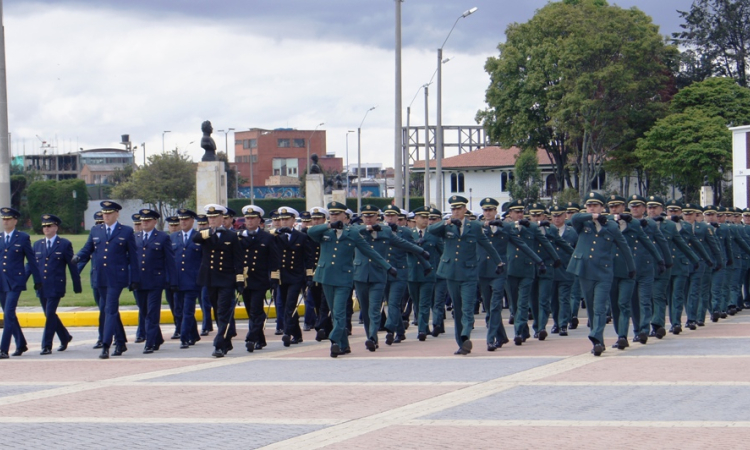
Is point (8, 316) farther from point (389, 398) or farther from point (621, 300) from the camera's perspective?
point (621, 300)

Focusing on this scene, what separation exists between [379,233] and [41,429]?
7098mm

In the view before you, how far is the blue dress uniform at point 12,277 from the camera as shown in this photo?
603 inches

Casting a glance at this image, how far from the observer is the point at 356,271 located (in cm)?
1491

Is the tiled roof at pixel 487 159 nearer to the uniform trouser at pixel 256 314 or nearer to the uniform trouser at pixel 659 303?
the uniform trouser at pixel 659 303

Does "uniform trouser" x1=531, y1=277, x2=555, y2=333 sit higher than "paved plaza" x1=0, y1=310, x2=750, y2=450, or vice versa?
"uniform trouser" x1=531, y1=277, x2=555, y2=333

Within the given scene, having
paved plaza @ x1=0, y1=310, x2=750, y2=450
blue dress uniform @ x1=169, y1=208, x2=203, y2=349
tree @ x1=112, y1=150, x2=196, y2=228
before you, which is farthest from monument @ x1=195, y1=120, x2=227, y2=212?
tree @ x1=112, y1=150, x2=196, y2=228

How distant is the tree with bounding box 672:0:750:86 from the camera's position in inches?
3270

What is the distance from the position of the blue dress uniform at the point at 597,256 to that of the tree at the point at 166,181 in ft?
225

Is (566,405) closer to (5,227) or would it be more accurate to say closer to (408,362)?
(408,362)

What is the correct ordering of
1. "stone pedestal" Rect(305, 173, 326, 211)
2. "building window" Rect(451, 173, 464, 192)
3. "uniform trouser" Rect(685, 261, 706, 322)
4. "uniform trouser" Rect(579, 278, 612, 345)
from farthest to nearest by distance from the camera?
"building window" Rect(451, 173, 464, 192)
"stone pedestal" Rect(305, 173, 326, 211)
"uniform trouser" Rect(685, 261, 706, 322)
"uniform trouser" Rect(579, 278, 612, 345)

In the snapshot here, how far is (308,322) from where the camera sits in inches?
755

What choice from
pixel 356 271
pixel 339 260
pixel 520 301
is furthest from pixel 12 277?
pixel 520 301

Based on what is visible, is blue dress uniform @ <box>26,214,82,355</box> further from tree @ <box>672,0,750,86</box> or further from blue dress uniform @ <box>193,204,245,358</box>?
tree @ <box>672,0,750,86</box>

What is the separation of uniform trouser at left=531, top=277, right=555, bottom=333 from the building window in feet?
263
